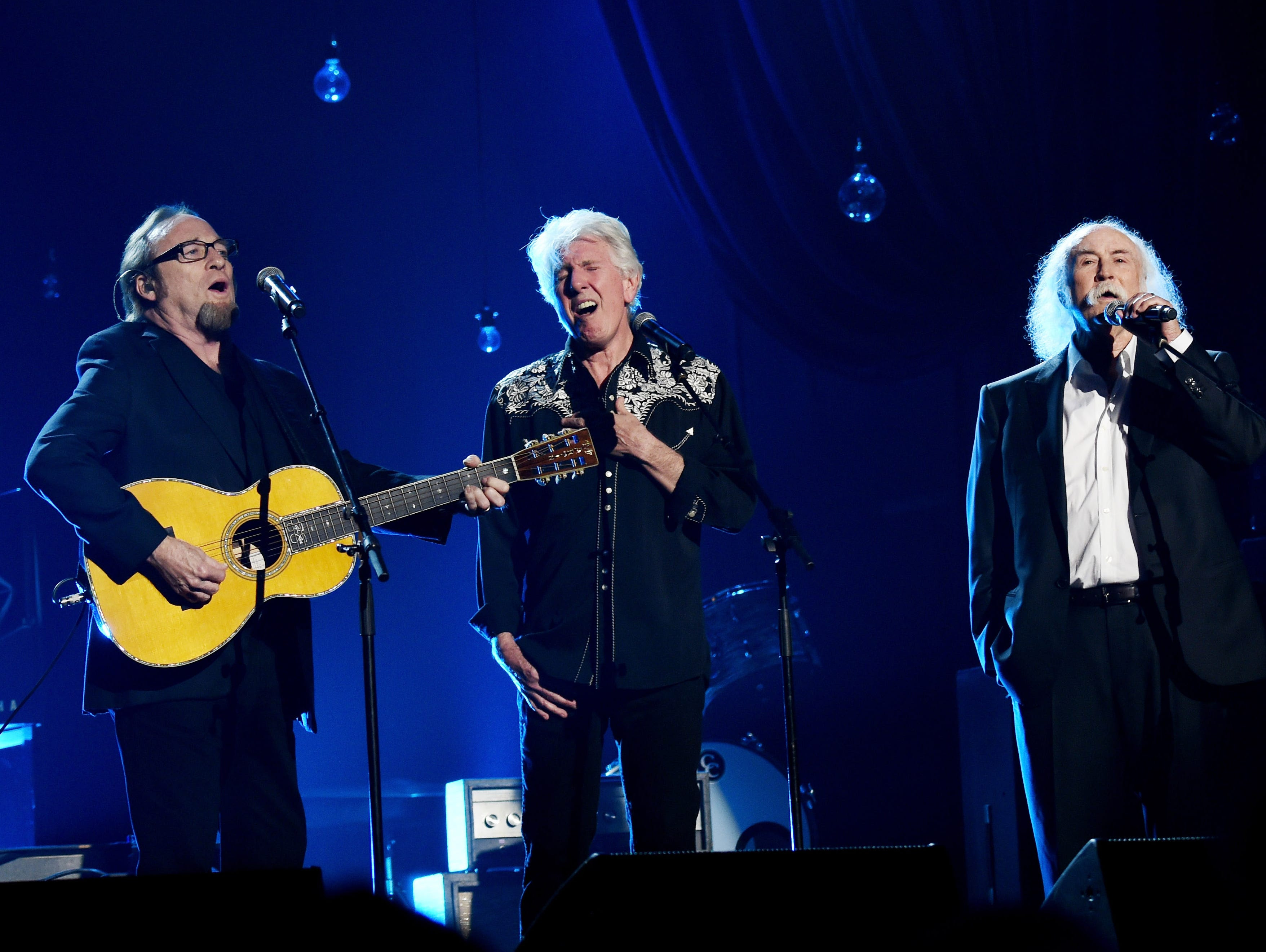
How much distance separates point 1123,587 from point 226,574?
2294 millimetres

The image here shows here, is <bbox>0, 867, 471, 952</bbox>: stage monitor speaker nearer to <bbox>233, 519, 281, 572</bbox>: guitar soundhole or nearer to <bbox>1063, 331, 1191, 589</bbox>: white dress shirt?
<bbox>233, 519, 281, 572</bbox>: guitar soundhole

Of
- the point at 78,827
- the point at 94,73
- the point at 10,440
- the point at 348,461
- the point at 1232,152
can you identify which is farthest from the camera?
the point at 94,73

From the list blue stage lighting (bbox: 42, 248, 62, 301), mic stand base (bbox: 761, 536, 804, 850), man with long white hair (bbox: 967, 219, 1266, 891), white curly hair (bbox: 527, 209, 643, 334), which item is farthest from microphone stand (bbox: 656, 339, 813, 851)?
blue stage lighting (bbox: 42, 248, 62, 301)

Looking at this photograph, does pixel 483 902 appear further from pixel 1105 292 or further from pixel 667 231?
pixel 667 231

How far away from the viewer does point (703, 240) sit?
5488mm

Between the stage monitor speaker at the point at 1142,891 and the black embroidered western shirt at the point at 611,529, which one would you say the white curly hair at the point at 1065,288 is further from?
the stage monitor speaker at the point at 1142,891

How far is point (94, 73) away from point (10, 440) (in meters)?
1.87

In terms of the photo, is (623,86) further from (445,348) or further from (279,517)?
(279,517)

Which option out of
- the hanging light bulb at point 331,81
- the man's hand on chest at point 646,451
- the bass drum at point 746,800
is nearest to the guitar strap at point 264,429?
the man's hand on chest at point 646,451

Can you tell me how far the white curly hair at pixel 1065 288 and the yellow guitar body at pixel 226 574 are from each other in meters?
2.11

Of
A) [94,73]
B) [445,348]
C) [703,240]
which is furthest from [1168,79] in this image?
[94,73]

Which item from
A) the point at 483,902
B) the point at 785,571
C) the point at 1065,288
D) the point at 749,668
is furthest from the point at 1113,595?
the point at 749,668

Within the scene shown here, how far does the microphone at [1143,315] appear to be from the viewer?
9.51 ft

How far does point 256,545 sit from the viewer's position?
3266 mm
